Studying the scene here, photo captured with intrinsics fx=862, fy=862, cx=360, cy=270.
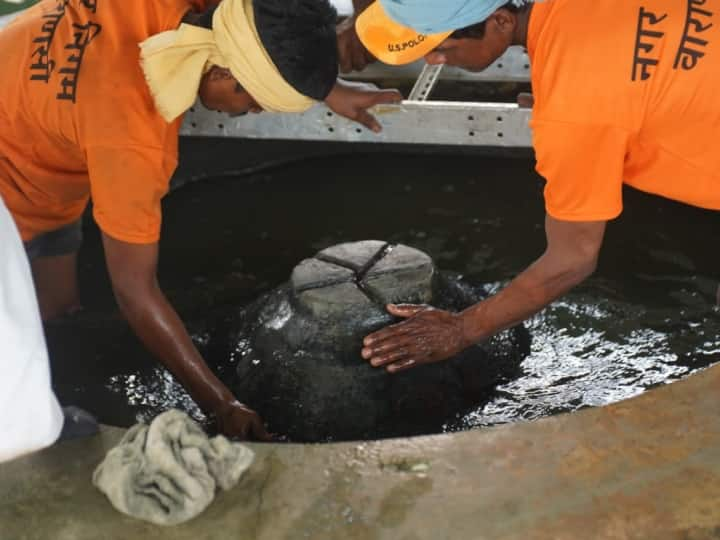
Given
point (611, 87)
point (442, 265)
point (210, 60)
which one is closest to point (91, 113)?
point (210, 60)

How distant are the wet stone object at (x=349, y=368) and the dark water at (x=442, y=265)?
148 millimetres

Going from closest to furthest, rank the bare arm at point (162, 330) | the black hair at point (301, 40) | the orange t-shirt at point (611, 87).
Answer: the orange t-shirt at point (611, 87) < the black hair at point (301, 40) < the bare arm at point (162, 330)

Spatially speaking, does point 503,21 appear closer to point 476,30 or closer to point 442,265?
point 476,30

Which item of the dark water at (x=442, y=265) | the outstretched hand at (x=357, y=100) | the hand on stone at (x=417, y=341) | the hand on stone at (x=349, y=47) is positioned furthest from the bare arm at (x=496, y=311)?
the hand on stone at (x=349, y=47)

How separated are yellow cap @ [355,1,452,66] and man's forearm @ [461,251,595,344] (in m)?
0.72

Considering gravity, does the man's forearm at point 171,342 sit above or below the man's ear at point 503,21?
below

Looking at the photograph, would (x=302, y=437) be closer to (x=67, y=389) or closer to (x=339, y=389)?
(x=339, y=389)

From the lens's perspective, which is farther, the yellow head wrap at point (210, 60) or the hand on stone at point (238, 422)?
the hand on stone at point (238, 422)

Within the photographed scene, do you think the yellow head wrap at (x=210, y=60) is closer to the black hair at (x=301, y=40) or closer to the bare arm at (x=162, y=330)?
the black hair at (x=301, y=40)

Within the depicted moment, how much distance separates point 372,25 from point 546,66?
0.61 m

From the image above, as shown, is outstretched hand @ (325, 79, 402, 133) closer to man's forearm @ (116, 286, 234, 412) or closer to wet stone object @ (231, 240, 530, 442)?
wet stone object @ (231, 240, 530, 442)

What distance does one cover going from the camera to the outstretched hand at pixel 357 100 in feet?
12.0

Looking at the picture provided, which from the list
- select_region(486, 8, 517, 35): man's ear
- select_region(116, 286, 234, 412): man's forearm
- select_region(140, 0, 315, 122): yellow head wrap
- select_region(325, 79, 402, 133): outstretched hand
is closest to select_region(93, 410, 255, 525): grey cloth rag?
select_region(116, 286, 234, 412): man's forearm

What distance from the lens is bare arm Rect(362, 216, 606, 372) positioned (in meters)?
2.52
